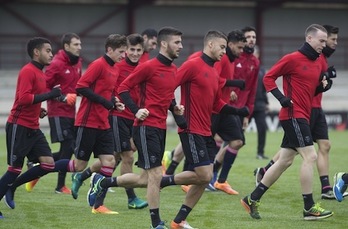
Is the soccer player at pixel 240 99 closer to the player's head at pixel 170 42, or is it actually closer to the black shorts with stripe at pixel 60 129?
the black shorts with stripe at pixel 60 129

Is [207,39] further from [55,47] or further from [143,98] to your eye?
[55,47]

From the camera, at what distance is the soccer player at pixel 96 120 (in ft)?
39.9

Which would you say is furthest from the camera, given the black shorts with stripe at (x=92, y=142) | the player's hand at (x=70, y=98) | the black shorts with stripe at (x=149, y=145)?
the player's hand at (x=70, y=98)

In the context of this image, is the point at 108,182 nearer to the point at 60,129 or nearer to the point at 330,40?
the point at 60,129

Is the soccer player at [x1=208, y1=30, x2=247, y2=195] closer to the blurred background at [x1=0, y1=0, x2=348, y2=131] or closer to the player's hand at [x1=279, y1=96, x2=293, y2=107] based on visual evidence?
the player's hand at [x1=279, y1=96, x2=293, y2=107]

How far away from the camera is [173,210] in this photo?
41.0ft

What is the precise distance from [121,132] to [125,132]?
2.4 inches

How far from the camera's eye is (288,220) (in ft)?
38.2

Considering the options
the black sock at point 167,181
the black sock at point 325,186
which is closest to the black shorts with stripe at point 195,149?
the black sock at point 167,181

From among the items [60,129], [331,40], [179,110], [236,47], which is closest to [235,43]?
[236,47]

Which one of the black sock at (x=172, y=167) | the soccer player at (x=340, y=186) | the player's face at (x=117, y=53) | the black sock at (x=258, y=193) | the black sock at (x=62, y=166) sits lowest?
the black sock at (x=172, y=167)

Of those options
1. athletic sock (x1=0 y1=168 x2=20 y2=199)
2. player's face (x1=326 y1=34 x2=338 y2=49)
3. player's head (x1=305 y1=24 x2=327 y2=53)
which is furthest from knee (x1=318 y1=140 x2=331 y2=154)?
athletic sock (x1=0 y1=168 x2=20 y2=199)

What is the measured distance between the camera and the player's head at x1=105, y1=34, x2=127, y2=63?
12.2m

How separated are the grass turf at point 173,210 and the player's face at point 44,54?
1.87 meters
